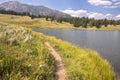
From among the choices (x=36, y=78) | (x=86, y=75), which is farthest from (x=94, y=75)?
(x=36, y=78)

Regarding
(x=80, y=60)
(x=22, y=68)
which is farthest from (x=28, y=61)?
(x=80, y=60)

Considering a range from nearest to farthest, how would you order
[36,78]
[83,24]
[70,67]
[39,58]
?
[36,78] → [39,58] → [70,67] → [83,24]

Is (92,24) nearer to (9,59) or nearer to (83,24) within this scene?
(83,24)

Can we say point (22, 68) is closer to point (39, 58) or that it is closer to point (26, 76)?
point (26, 76)

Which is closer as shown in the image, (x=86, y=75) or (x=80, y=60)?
(x=86, y=75)

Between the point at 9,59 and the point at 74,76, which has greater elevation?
the point at 9,59

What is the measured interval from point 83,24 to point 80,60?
15838 centimetres

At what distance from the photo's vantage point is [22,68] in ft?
34.1

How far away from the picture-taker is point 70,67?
1416 cm

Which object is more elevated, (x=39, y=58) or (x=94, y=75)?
(x=39, y=58)

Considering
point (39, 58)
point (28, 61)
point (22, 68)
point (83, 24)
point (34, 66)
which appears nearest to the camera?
point (22, 68)

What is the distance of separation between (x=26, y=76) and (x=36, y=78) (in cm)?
51

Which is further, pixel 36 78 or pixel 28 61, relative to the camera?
pixel 28 61

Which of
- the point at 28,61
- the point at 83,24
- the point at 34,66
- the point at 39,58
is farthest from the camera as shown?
the point at 83,24
